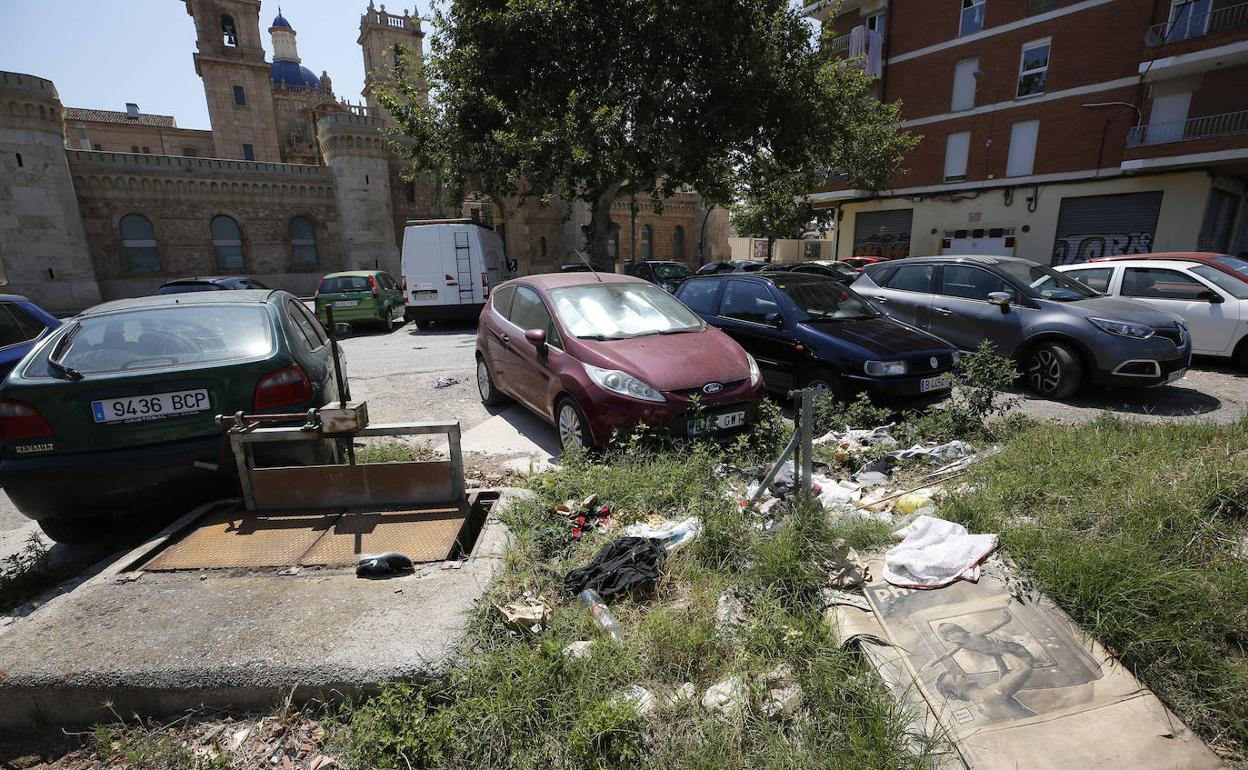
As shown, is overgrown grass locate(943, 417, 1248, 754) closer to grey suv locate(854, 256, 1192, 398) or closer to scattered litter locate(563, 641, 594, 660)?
scattered litter locate(563, 641, 594, 660)

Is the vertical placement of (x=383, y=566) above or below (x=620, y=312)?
below

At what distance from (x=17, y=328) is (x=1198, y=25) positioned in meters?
27.1

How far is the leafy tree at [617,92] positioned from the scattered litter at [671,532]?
1222 centimetres

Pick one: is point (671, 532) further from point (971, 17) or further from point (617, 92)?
point (971, 17)

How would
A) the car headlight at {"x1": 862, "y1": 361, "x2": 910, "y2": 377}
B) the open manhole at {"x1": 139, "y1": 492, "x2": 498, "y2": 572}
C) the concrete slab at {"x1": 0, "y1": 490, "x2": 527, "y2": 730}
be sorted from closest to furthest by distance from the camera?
the concrete slab at {"x1": 0, "y1": 490, "x2": 527, "y2": 730} < the open manhole at {"x1": 139, "y1": 492, "x2": 498, "y2": 572} < the car headlight at {"x1": 862, "y1": 361, "x2": 910, "y2": 377}

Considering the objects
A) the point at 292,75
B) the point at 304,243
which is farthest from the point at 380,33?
the point at 304,243

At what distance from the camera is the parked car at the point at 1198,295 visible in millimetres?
7699

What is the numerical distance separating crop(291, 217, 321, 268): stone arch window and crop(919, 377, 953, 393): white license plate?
33551mm

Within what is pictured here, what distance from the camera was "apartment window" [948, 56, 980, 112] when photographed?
2130 cm

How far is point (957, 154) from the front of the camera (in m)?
22.0

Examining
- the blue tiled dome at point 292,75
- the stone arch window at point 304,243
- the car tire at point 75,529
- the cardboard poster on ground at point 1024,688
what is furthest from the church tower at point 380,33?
the cardboard poster on ground at point 1024,688

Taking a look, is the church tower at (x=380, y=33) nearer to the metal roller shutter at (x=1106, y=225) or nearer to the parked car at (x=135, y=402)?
the metal roller shutter at (x=1106, y=225)

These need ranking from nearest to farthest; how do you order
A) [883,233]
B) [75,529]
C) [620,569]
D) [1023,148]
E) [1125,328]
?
[620,569] → [75,529] → [1125,328] → [1023,148] → [883,233]

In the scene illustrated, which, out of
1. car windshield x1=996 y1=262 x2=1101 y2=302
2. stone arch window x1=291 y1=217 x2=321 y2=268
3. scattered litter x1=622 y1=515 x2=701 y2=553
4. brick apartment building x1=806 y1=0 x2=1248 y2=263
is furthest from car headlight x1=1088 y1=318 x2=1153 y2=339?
stone arch window x1=291 y1=217 x2=321 y2=268
